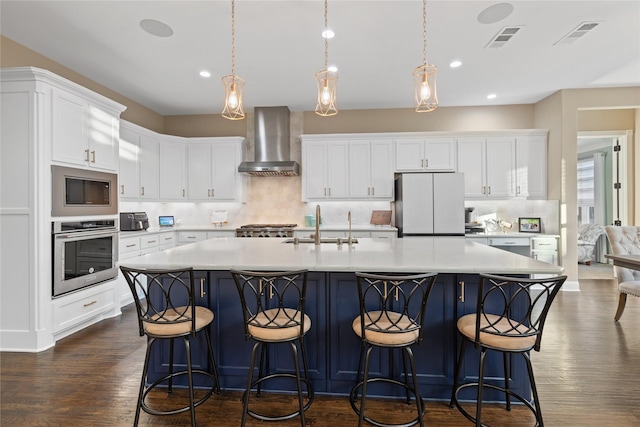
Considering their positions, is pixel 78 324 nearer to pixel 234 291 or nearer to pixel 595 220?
pixel 234 291

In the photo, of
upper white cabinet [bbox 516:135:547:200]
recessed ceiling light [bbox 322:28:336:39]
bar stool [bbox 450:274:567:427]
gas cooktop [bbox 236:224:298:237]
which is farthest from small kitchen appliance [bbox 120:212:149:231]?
upper white cabinet [bbox 516:135:547:200]

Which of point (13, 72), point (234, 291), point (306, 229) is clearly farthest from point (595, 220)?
point (13, 72)

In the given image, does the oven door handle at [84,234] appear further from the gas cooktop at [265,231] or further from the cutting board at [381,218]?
the cutting board at [381,218]

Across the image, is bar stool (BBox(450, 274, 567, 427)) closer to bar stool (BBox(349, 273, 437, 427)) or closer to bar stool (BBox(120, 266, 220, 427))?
bar stool (BBox(349, 273, 437, 427))

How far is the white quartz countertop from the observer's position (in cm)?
194

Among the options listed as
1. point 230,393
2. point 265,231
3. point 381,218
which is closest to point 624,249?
point 381,218

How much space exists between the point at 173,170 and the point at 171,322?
4.16 m

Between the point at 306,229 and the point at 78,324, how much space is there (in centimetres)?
312

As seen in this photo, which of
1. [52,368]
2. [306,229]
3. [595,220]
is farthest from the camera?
[595,220]

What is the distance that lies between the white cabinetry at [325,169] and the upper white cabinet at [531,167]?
283cm

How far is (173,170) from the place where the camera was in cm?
547

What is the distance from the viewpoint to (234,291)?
7.57ft

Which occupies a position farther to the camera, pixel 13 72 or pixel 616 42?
pixel 616 42

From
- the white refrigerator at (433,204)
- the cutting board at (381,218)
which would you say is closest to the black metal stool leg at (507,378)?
the white refrigerator at (433,204)
